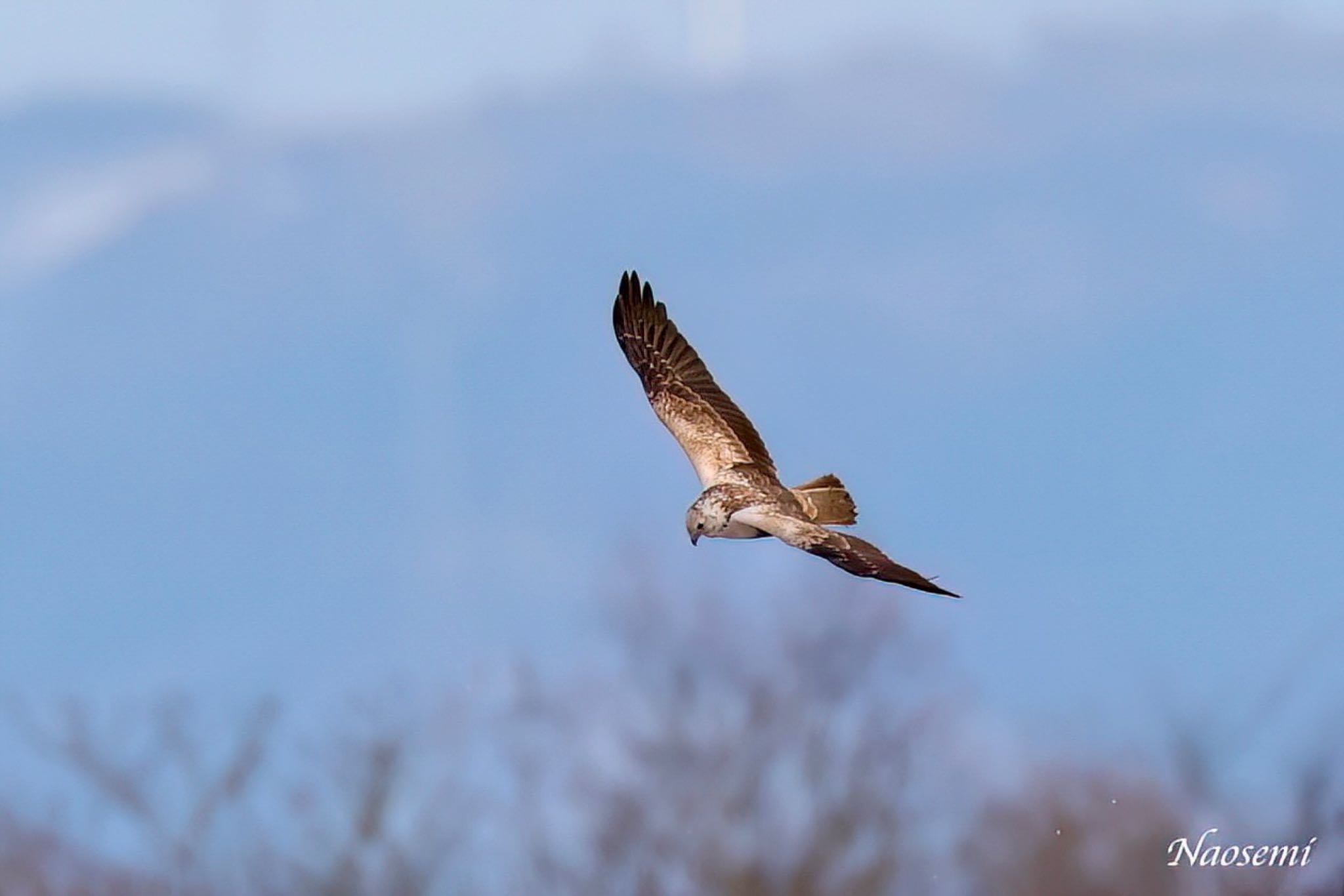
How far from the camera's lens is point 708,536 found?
2044cm

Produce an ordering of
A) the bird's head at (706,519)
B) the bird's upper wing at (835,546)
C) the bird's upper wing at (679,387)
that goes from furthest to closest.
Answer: the bird's upper wing at (679,387) < the bird's head at (706,519) < the bird's upper wing at (835,546)

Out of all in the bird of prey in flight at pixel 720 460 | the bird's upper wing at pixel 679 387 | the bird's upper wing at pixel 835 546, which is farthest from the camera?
the bird's upper wing at pixel 679 387

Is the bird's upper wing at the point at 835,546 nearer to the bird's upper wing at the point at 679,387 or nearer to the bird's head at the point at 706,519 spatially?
the bird's head at the point at 706,519

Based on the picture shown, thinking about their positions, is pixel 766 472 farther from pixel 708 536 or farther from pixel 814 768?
pixel 814 768

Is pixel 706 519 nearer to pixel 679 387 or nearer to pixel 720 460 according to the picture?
pixel 720 460

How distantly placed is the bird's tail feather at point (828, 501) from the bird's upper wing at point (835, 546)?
0.70 metres

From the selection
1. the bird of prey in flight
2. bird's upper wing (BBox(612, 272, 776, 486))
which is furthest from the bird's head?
bird's upper wing (BBox(612, 272, 776, 486))

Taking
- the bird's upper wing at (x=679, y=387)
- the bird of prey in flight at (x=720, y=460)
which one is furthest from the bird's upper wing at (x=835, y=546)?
the bird's upper wing at (x=679, y=387)

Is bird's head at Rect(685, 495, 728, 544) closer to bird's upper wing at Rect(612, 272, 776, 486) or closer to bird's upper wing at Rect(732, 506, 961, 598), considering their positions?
bird's upper wing at Rect(732, 506, 961, 598)

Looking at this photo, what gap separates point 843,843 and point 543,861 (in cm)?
489

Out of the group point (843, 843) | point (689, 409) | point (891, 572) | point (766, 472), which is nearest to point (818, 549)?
point (891, 572)

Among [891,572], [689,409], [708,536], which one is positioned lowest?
[891,572]

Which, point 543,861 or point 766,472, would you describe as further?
point 543,861

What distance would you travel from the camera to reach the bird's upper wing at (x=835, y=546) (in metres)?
16.6
